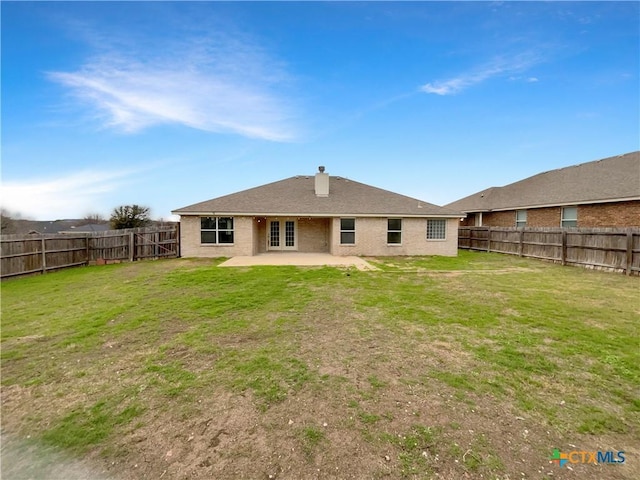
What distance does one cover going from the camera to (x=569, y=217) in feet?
54.3

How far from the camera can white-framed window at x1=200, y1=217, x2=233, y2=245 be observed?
16219 millimetres

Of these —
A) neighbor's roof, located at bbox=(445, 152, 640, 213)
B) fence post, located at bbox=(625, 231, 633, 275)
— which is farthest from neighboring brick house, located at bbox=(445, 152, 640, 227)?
fence post, located at bbox=(625, 231, 633, 275)

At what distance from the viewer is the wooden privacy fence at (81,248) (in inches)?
422

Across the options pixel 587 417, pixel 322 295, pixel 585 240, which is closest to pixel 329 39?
pixel 322 295

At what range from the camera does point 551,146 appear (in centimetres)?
2053

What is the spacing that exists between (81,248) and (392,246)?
15701 millimetres

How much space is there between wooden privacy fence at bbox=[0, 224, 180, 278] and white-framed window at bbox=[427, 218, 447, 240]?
47.4ft

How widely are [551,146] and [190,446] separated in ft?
86.7

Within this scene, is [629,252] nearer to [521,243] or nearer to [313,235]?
[521,243]

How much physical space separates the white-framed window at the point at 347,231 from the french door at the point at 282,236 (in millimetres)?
3353

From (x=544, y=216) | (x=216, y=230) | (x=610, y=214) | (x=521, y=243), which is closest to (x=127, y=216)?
(x=216, y=230)

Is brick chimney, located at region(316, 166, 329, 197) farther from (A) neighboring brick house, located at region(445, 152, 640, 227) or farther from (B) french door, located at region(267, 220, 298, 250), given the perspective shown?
(A) neighboring brick house, located at region(445, 152, 640, 227)

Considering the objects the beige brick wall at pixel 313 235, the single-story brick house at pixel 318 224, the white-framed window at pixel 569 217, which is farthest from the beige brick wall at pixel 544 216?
the beige brick wall at pixel 313 235

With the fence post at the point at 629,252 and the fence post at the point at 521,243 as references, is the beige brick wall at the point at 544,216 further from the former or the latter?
the fence post at the point at 629,252
